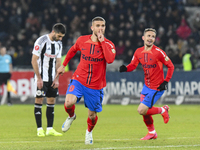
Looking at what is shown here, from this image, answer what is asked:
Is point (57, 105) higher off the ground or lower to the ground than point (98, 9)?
lower

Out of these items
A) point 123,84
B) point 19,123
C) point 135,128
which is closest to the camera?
point 135,128

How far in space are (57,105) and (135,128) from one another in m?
7.46

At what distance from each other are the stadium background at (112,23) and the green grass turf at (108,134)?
6039 mm

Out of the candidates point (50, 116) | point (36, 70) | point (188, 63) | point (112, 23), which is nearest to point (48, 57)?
point (36, 70)

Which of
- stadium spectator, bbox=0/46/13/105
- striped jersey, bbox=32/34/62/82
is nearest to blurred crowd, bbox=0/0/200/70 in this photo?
stadium spectator, bbox=0/46/13/105

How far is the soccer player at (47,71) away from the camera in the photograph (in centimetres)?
820

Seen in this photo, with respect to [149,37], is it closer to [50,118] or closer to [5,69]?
[50,118]

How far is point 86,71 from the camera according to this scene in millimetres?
6855

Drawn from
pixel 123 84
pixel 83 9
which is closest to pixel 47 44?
pixel 123 84

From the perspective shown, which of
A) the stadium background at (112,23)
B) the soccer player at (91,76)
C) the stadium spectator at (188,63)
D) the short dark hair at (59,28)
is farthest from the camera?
the stadium background at (112,23)

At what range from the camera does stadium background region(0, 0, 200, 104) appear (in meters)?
19.6

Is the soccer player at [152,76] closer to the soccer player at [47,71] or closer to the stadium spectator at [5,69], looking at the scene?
the soccer player at [47,71]

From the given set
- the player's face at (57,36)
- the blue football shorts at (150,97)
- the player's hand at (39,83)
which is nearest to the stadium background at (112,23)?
the player's face at (57,36)

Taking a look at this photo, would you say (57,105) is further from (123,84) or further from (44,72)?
(44,72)
